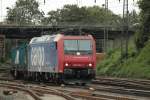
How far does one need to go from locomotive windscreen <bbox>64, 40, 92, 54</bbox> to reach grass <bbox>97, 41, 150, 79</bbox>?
36.0 feet

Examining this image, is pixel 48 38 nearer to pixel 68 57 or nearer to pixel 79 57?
pixel 68 57

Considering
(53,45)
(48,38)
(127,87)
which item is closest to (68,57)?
(53,45)

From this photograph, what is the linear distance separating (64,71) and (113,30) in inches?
1817

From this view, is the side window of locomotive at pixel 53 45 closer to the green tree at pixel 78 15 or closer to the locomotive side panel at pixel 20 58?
the locomotive side panel at pixel 20 58

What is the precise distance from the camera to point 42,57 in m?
33.6

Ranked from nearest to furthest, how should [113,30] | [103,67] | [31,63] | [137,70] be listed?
[31,63] → [137,70] → [103,67] → [113,30]

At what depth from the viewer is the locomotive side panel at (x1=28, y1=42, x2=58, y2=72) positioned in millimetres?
31080

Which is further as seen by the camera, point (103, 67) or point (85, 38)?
point (103, 67)

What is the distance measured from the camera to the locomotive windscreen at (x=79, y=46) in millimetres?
30422

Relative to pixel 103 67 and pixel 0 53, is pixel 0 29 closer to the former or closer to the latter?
pixel 0 53

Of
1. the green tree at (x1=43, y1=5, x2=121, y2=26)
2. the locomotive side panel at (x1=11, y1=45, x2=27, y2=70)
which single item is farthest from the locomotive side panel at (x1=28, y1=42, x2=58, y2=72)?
the green tree at (x1=43, y1=5, x2=121, y2=26)

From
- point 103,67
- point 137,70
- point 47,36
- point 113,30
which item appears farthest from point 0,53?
point 47,36

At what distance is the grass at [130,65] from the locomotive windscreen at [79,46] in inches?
Result: 433

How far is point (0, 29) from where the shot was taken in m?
77.5
